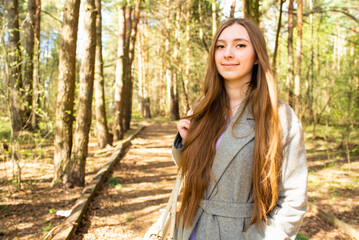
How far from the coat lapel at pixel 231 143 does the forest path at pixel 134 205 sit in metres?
3.09

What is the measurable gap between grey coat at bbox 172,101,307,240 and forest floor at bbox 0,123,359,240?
2959mm

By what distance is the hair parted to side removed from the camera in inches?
65.1

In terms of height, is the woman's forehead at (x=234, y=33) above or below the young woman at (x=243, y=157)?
above

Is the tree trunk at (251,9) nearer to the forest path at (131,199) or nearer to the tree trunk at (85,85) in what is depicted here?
the tree trunk at (85,85)

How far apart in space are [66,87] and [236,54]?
4.57 meters

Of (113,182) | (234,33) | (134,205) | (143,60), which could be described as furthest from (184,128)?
(143,60)

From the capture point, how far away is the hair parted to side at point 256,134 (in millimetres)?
1654

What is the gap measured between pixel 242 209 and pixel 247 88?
724 millimetres

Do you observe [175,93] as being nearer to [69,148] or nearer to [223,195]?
[69,148]

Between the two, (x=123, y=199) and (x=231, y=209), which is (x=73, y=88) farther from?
(x=231, y=209)

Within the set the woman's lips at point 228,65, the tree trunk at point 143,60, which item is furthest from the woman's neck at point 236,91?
the tree trunk at point 143,60

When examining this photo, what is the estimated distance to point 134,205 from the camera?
18.7 ft

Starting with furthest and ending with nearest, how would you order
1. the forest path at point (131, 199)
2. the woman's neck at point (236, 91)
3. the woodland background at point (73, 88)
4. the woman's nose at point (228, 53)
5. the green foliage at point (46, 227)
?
the woodland background at point (73, 88), the forest path at point (131, 199), the green foliage at point (46, 227), the woman's neck at point (236, 91), the woman's nose at point (228, 53)

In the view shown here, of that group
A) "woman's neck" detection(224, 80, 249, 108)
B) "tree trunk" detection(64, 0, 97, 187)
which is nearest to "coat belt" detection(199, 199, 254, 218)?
"woman's neck" detection(224, 80, 249, 108)
